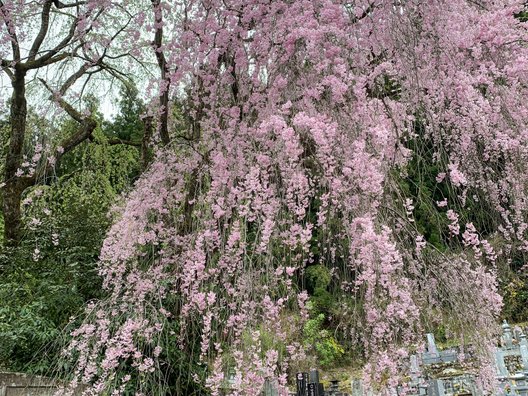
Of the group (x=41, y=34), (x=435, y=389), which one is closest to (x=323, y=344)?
(x=435, y=389)

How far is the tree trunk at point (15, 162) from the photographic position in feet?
15.3

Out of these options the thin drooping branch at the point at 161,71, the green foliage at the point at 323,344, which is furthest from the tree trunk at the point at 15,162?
the green foliage at the point at 323,344

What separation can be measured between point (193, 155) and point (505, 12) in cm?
205

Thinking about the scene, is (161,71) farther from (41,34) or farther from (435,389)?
(435,389)

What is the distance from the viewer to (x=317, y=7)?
2141mm

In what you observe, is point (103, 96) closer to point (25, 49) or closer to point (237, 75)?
point (25, 49)

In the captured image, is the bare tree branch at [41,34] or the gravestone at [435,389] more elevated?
the bare tree branch at [41,34]

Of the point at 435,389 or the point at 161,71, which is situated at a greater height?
the point at 161,71

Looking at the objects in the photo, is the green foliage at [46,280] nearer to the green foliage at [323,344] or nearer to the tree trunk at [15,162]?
the tree trunk at [15,162]

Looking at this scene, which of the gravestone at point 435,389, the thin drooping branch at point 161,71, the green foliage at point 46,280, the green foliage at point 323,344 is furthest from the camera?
the green foliage at point 323,344

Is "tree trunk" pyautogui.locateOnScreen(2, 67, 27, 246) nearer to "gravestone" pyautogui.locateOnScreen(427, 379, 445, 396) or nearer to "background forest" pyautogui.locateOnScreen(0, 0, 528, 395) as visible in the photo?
"background forest" pyautogui.locateOnScreen(0, 0, 528, 395)

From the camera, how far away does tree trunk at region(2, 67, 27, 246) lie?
15.3 ft

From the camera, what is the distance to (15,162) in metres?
4.88

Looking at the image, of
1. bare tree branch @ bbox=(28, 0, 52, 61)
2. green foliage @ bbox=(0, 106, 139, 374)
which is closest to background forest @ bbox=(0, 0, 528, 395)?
green foliage @ bbox=(0, 106, 139, 374)
